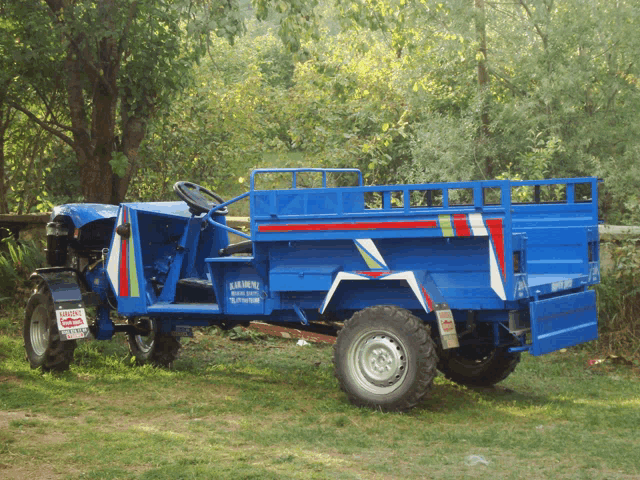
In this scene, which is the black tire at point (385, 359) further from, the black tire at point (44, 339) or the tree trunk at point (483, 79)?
the tree trunk at point (483, 79)

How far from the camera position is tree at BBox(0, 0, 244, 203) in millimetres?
10328

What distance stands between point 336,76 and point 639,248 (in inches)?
288

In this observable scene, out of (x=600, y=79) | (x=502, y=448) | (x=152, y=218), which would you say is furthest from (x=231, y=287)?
(x=600, y=79)

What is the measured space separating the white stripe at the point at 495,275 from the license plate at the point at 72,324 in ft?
12.1

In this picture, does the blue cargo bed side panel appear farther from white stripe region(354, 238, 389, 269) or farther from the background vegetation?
the background vegetation

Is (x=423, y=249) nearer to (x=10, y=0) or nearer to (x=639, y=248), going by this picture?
(x=639, y=248)

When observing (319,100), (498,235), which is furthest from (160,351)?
(319,100)

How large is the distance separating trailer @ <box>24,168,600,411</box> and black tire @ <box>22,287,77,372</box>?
1 centimetres

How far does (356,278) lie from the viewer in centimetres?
652

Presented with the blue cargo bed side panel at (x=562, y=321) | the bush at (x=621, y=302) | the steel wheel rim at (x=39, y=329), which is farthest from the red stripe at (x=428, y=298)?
the steel wheel rim at (x=39, y=329)

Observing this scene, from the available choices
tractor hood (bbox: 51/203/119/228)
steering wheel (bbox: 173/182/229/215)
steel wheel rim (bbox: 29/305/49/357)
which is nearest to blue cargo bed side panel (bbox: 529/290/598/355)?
steering wheel (bbox: 173/182/229/215)

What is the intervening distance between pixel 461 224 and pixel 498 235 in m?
0.25

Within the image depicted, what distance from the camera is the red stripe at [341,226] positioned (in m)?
6.27

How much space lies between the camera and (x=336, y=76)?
1530 cm
